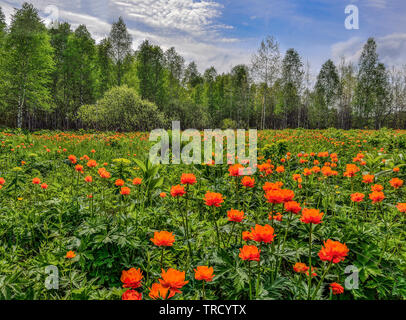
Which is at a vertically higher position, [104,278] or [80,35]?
[80,35]

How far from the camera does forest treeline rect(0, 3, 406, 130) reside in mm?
16594

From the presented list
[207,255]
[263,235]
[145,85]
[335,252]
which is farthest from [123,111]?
[335,252]

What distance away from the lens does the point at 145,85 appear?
26.8 m

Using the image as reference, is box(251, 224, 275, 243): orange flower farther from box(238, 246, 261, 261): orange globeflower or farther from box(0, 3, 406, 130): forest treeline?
box(0, 3, 406, 130): forest treeline

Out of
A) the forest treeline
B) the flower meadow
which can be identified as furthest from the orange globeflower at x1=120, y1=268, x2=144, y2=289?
the forest treeline

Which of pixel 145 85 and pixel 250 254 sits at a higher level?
pixel 145 85

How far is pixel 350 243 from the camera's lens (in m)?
1.50

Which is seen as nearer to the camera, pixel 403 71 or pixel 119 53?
pixel 119 53

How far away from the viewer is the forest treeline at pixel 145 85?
16.6 meters

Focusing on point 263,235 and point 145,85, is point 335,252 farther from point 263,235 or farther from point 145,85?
point 145,85
